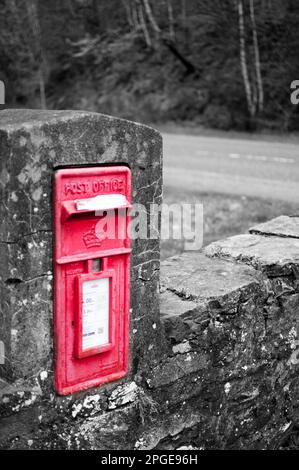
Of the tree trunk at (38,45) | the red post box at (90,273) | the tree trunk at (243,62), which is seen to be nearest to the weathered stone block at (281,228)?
the red post box at (90,273)

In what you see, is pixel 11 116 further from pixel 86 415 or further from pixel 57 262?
pixel 86 415

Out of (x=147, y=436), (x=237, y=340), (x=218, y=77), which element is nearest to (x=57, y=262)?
(x=147, y=436)

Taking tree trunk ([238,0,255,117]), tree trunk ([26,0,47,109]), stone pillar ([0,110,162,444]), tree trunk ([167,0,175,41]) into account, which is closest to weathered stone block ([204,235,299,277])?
stone pillar ([0,110,162,444])

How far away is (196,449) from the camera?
253 centimetres

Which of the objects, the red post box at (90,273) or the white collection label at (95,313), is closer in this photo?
the red post box at (90,273)

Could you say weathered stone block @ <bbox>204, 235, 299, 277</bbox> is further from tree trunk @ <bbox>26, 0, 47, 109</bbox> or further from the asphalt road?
tree trunk @ <bbox>26, 0, 47, 109</bbox>

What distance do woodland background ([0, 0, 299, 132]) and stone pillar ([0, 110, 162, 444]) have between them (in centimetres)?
1438

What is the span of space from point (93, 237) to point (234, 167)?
8.63 m

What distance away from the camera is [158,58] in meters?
22.3

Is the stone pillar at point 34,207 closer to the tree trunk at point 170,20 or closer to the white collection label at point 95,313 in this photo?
the white collection label at point 95,313

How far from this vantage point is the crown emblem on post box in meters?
1.99

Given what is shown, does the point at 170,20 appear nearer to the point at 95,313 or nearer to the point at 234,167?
→ the point at 234,167

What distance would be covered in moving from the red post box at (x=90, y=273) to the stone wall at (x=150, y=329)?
0.05m

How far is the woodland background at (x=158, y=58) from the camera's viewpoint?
16906mm
